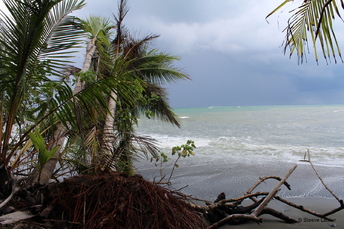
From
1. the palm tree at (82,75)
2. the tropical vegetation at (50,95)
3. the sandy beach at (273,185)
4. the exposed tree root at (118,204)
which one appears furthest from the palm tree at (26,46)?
the sandy beach at (273,185)

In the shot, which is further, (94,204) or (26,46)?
(26,46)

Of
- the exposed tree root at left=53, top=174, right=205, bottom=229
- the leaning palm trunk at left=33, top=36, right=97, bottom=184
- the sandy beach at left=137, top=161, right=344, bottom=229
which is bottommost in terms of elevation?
the sandy beach at left=137, top=161, right=344, bottom=229

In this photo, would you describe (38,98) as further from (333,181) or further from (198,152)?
(198,152)

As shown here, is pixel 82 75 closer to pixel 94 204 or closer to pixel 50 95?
pixel 50 95

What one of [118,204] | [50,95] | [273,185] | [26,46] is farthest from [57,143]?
[273,185]

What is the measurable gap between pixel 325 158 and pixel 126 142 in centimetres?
896

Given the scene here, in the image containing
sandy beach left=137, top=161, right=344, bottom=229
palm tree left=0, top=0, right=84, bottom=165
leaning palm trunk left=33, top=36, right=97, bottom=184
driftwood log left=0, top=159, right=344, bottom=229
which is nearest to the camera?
driftwood log left=0, top=159, right=344, bottom=229

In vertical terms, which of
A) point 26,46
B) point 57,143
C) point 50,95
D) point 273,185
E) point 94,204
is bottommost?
point 273,185

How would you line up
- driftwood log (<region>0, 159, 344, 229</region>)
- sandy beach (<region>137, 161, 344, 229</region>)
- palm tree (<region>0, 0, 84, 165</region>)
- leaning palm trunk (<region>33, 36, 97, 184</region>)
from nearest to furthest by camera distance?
driftwood log (<region>0, 159, 344, 229</region>) → palm tree (<region>0, 0, 84, 165</region>) → leaning palm trunk (<region>33, 36, 97, 184</region>) → sandy beach (<region>137, 161, 344, 229</region>)

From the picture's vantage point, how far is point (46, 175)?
3.49 m

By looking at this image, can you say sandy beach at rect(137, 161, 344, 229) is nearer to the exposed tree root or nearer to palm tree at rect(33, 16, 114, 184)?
the exposed tree root

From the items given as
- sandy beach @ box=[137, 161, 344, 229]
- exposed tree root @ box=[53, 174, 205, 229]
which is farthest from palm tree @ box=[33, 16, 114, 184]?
sandy beach @ box=[137, 161, 344, 229]

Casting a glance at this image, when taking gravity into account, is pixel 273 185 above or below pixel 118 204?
below

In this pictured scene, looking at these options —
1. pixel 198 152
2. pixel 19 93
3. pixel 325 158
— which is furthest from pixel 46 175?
pixel 325 158
